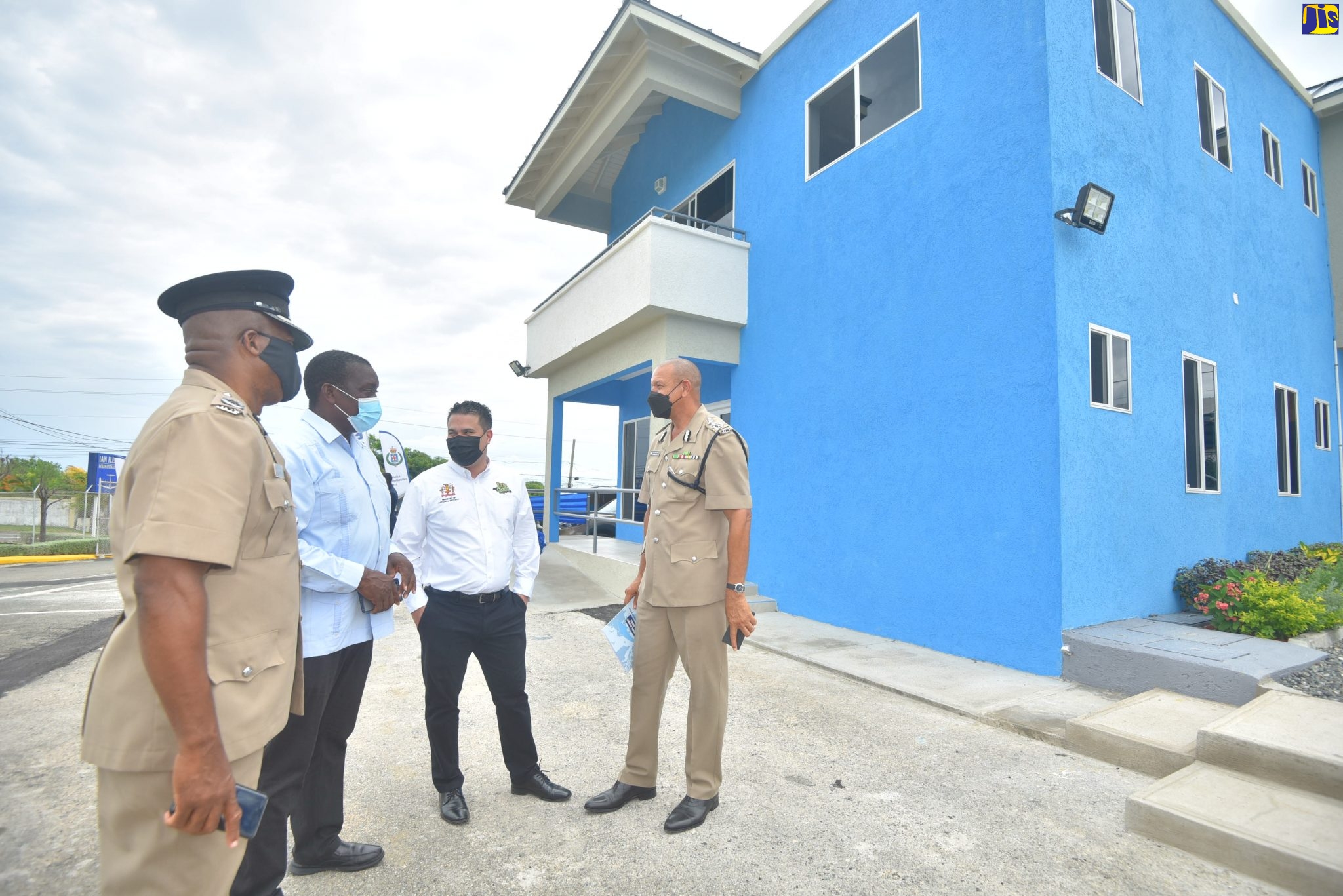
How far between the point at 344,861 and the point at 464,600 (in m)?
1.04

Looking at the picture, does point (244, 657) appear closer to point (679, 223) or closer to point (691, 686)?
point (691, 686)

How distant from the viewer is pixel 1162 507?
6.30 m

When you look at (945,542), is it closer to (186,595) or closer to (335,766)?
(335,766)

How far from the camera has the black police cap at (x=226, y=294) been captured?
1695 mm

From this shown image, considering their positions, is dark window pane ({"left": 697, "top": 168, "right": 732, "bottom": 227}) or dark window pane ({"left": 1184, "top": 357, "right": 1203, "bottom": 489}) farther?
dark window pane ({"left": 697, "top": 168, "right": 732, "bottom": 227})

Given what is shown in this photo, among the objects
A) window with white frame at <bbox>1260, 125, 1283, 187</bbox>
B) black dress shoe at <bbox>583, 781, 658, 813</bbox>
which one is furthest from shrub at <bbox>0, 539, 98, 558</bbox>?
window with white frame at <bbox>1260, 125, 1283, 187</bbox>

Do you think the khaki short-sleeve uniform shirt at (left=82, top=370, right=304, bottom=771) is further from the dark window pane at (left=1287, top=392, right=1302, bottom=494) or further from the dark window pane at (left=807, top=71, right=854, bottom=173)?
the dark window pane at (left=1287, top=392, right=1302, bottom=494)

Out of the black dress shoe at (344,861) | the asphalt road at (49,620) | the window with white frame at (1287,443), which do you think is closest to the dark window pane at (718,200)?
the window with white frame at (1287,443)

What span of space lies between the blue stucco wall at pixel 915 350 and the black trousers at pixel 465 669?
13.3 ft

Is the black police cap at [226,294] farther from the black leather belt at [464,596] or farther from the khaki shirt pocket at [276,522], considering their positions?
the black leather belt at [464,596]

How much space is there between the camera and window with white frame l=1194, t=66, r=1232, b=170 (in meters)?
7.73

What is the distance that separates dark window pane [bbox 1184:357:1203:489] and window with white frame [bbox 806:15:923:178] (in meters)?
3.86

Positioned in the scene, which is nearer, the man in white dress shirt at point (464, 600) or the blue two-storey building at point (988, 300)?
the man in white dress shirt at point (464, 600)

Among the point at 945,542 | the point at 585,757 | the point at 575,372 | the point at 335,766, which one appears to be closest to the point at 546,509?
the point at 575,372
